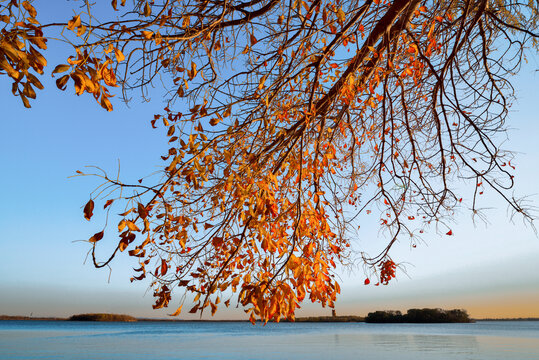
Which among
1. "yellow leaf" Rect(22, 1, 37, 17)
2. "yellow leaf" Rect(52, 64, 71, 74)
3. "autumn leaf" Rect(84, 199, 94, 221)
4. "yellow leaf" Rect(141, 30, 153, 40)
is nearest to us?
"yellow leaf" Rect(52, 64, 71, 74)

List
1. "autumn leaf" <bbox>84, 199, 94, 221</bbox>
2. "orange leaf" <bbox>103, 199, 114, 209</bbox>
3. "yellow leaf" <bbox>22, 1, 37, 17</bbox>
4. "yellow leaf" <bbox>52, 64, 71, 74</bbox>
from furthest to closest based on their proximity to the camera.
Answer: "orange leaf" <bbox>103, 199, 114, 209</bbox> → "yellow leaf" <bbox>22, 1, 37, 17</bbox> → "autumn leaf" <bbox>84, 199, 94, 221</bbox> → "yellow leaf" <bbox>52, 64, 71, 74</bbox>

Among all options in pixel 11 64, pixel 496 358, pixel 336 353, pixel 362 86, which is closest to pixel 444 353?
pixel 496 358

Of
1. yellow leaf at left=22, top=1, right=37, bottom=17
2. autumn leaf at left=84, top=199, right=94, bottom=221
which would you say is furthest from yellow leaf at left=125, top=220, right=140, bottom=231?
yellow leaf at left=22, top=1, right=37, bottom=17

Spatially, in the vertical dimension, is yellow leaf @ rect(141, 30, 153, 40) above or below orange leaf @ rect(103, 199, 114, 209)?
above

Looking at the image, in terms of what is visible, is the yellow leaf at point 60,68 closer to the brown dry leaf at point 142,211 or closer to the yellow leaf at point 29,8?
the yellow leaf at point 29,8

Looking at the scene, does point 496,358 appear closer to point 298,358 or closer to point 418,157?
point 298,358

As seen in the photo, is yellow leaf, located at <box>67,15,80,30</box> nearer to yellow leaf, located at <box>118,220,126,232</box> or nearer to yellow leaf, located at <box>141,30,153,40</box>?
yellow leaf, located at <box>141,30,153,40</box>

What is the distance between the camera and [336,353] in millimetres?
18109

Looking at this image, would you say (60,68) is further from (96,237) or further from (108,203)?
(96,237)

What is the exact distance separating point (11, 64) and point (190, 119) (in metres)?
1.38

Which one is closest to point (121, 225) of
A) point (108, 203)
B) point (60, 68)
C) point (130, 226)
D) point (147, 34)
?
point (130, 226)

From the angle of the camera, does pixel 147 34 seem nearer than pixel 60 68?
No

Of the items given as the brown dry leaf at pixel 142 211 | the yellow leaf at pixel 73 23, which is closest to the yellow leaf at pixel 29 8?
the yellow leaf at pixel 73 23

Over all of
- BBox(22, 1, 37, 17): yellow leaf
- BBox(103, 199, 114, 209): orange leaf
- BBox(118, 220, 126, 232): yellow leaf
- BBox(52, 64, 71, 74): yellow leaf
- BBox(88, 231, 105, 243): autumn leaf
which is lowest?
BBox(88, 231, 105, 243): autumn leaf
